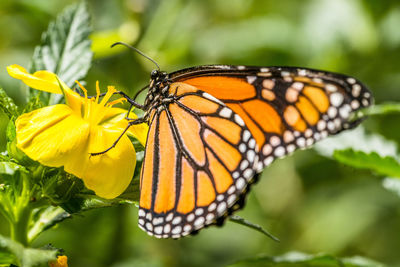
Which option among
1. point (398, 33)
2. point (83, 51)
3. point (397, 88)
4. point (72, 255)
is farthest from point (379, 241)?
point (83, 51)

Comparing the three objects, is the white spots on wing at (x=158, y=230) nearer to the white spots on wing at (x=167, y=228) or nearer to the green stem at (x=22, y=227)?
the white spots on wing at (x=167, y=228)

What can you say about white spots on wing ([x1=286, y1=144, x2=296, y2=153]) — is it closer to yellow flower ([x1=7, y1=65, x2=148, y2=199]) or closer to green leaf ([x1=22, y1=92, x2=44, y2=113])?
yellow flower ([x1=7, y1=65, x2=148, y2=199])

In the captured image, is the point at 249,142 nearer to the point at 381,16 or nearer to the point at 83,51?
the point at 83,51

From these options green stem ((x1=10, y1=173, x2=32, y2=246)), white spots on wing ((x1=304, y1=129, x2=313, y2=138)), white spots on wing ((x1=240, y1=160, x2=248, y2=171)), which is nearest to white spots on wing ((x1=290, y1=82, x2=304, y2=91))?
white spots on wing ((x1=304, y1=129, x2=313, y2=138))

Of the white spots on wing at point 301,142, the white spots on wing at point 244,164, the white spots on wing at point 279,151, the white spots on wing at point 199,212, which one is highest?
the white spots on wing at point 301,142

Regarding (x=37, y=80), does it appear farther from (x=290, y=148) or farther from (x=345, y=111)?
(x=345, y=111)

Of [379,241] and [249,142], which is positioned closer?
[249,142]

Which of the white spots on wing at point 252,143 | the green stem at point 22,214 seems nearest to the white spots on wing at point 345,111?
the white spots on wing at point 252,143
